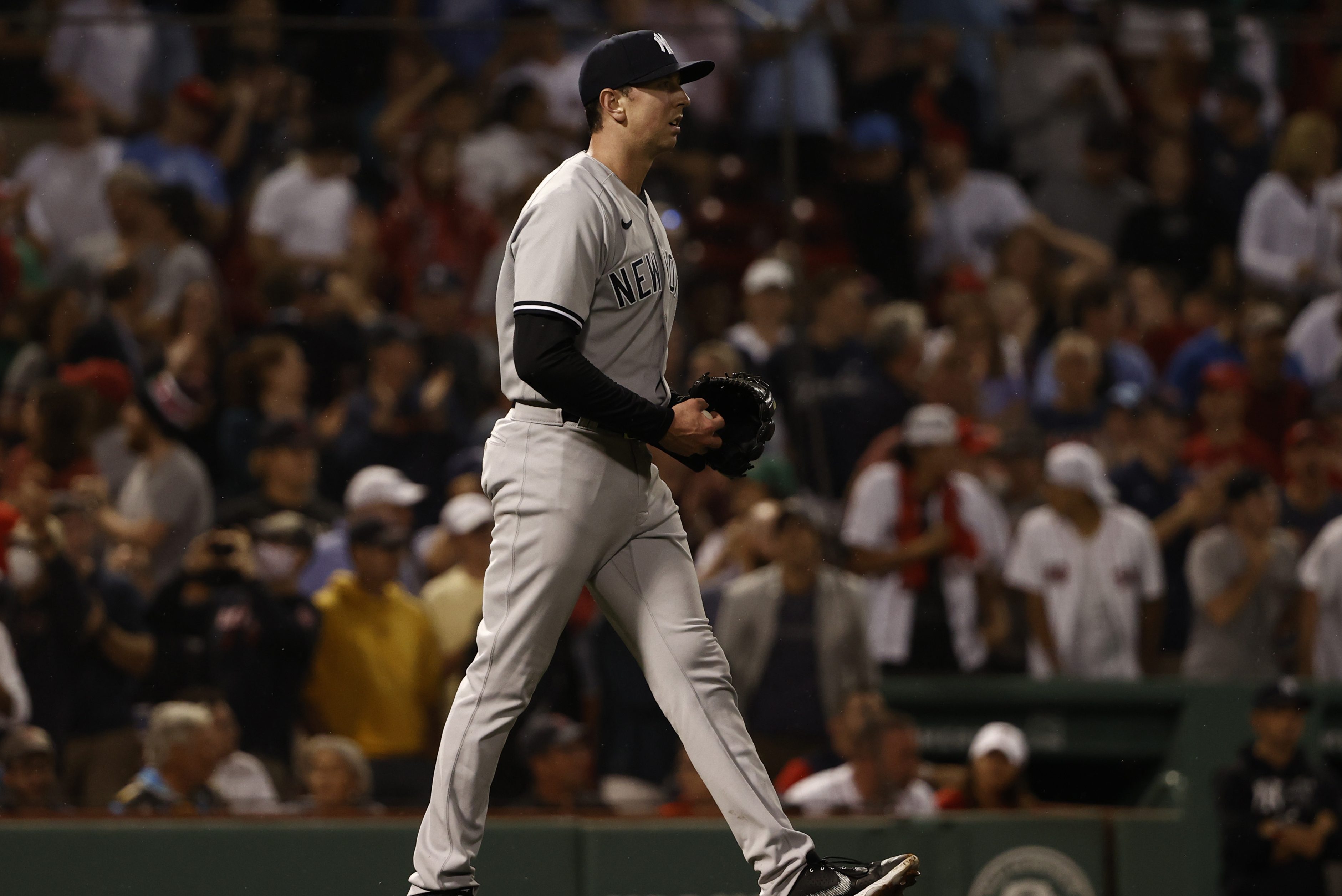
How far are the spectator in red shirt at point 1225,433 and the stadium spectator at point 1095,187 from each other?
92 centimetres

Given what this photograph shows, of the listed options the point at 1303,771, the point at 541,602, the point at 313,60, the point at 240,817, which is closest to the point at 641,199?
the point at 541,602

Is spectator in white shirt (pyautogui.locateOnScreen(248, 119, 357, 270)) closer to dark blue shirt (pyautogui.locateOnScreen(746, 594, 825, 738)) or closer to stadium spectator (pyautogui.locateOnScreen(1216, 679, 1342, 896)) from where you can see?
dark blue shirt (pyautogui.locateOnScreen(746, 594, 825, 738))

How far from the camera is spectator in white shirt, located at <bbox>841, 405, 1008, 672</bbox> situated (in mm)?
7809

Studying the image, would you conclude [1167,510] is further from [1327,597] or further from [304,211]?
[304,211]

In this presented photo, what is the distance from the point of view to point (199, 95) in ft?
24.4

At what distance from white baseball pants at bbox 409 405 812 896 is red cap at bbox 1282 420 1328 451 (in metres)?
5.42

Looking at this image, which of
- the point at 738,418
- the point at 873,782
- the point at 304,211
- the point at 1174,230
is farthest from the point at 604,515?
the point at 1174,230

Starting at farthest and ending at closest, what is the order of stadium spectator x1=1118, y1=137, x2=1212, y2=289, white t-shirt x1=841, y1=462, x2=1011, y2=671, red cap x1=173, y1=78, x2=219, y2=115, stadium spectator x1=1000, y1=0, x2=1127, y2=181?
stadium spectator x1=1118, y1=137, x2=1212, y2=289, stadium spectator x1=1000, y1=0, x2=1127, y2=181, white t-shirt x1=841, y1=462, x2=1011, y2=671, red cap x1=173, y1=78, x2=219, y2=115

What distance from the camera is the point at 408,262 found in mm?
7586

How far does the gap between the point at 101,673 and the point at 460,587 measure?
1395 millimetres

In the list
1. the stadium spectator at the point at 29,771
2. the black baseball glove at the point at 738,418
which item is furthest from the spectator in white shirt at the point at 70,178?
the black baseball glove at the point at 738,418

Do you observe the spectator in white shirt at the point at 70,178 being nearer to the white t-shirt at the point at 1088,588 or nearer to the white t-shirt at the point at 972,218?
the white t-shirt at the point at 972,218

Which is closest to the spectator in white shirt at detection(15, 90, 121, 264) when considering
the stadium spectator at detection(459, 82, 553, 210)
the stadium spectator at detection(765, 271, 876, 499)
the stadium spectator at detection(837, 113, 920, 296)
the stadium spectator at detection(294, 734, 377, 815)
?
the stadium spectator at detection(459, 82, 553, 210)

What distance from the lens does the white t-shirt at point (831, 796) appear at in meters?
6.48
